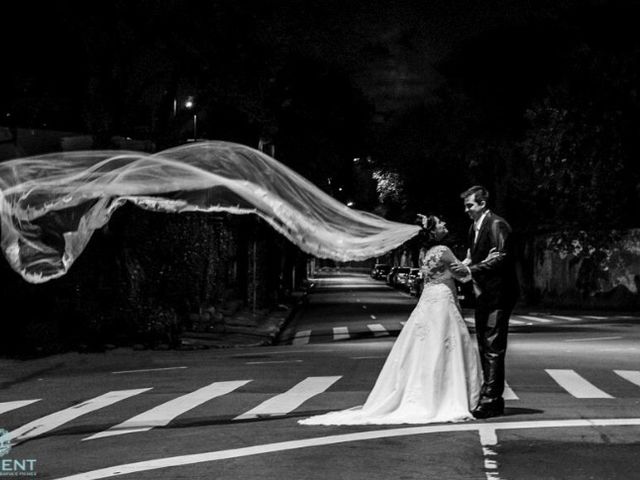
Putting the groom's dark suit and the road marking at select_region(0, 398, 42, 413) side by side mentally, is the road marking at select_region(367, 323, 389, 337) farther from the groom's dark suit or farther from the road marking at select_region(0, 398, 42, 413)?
the groom's dark suit

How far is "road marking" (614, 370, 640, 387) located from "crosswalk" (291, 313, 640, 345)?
14058 mm

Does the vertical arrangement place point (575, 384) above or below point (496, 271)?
below

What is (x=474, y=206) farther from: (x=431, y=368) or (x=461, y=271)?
(x=431, y=368)

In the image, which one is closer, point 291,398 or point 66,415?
point 66,415

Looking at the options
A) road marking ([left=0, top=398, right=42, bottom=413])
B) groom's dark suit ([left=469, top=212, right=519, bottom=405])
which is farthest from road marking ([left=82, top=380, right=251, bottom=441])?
groom's dark suit ([left=469, top=212, right=519, bottom=405])

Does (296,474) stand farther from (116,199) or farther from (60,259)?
(60,259)

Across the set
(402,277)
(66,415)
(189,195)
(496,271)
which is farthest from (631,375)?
(402,277)

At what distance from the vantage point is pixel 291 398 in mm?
14594

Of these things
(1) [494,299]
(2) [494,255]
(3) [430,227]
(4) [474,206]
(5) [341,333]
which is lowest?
(5) [341,333]

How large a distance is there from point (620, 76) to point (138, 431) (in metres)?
40.9

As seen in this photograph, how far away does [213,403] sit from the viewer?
14.2 m

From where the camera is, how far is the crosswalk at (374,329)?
1310 inches

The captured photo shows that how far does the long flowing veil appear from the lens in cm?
1313

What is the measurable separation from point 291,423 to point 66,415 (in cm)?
323
